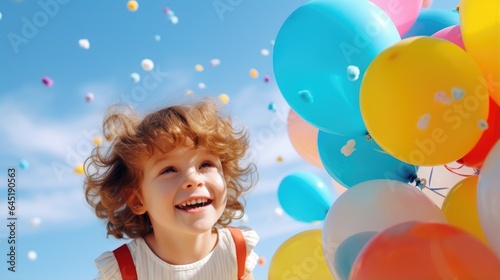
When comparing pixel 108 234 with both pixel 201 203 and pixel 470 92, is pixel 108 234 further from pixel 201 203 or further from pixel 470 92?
pixel 470 92

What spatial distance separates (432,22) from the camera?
2.69 meters

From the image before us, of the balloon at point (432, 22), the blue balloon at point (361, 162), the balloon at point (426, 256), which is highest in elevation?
the balloon at point (432, 22)

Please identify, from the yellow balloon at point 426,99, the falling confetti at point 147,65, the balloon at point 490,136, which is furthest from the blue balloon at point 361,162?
the falling confetti at point 147,65

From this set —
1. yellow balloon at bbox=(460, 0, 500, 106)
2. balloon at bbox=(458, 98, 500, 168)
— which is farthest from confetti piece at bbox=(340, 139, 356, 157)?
yellow balloon at bbox=(460, 0, 500, 106)

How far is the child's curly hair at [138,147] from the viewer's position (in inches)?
113

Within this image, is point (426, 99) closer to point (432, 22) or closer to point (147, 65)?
point (432, 22)

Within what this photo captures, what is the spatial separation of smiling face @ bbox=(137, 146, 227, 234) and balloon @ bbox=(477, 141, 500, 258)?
1393 mm

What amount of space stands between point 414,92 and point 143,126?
1.62 m

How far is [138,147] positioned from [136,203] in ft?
1.17

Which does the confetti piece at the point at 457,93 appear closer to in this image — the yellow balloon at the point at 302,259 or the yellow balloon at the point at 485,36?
the yellow balloon at the point at 485,36

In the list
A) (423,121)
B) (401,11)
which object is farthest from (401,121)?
(401,11)

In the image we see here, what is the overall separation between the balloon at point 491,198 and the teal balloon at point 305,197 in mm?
1517

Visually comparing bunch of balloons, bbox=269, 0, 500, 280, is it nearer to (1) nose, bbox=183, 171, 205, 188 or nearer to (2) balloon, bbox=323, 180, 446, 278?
(2) balloon, bbox=323, 180, 446, 278

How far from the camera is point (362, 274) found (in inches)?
64.7
